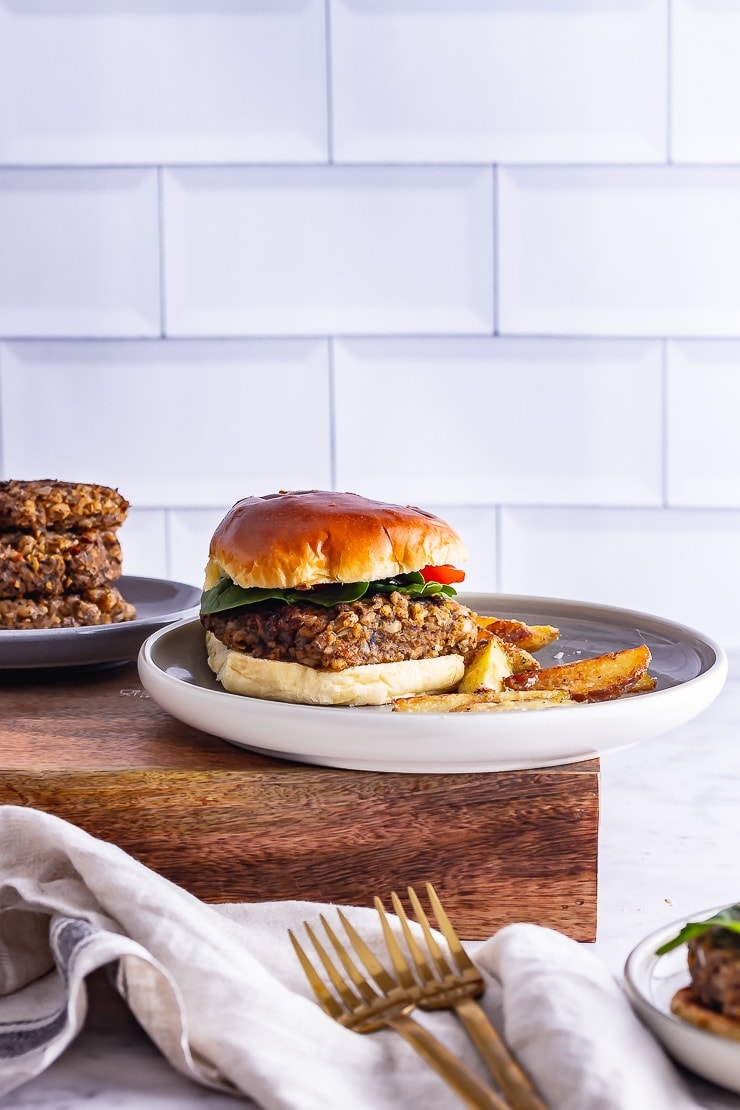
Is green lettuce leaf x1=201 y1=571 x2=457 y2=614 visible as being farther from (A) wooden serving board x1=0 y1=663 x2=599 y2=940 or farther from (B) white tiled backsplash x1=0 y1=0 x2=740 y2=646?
(B) white tiled backsplash x1=0 y1=0 x2=740 y2=646

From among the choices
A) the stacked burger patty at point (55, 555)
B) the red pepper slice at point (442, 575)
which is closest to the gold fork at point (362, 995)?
the red pepper slice at point (442, 575)

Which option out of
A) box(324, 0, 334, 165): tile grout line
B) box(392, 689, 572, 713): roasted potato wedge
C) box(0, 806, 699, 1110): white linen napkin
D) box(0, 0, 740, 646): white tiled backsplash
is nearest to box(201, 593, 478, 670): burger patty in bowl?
box(392, 689, 572, 713): roasted potato wedge

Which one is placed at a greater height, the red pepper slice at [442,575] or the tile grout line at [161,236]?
the tile grout line at [161,236]

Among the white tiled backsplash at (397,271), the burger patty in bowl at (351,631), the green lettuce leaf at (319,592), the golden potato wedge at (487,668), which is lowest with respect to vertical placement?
the golden potato wedge at (487,668)

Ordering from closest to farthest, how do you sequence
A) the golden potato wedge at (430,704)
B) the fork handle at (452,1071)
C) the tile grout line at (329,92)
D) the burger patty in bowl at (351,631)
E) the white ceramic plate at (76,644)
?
the fork handle at (452,1071) → the golden potato wedge at (430,704) → the burger patty in bowl at (351,631) → the white ceramic plate at (76,644) → the tile grout line at (329,92)

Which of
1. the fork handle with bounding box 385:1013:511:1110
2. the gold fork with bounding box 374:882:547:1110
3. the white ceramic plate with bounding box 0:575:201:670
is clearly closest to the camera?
the fork handle with bounding box 385:1013:511:1110

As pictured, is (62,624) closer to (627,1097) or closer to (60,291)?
(627,1097)

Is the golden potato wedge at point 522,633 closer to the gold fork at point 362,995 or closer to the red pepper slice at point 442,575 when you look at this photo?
the red pepper slice at point 442,575

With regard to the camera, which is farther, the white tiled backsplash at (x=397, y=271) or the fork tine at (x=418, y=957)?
the white tiled backsplash at (x=397, y=271)

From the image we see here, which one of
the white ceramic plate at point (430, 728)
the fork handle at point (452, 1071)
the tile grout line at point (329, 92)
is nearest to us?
the fork handle at point (452, 1071)
